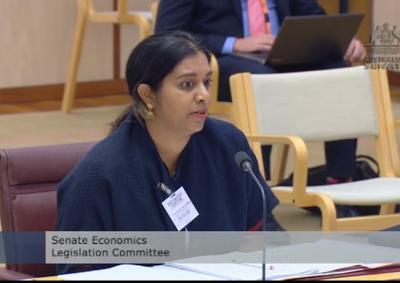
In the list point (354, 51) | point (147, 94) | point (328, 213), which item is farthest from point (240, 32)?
point (147, 94)

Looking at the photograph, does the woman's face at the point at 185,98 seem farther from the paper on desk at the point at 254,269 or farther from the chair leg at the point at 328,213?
the chair leg at the point at 328,213

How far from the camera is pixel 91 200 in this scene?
2480 millimetres

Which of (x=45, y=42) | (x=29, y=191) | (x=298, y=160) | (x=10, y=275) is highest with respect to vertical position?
(x=29, y=191)

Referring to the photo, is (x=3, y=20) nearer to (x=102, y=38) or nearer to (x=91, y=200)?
(x=102, y=38)

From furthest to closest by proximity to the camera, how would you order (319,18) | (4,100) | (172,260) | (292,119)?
(4,100) → (319,18) → (292,119) → (172,260)

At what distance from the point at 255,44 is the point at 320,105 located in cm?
79

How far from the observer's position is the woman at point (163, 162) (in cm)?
251

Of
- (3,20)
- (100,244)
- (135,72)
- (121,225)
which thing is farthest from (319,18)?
(3,20)

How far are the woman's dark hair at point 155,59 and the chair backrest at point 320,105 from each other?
1298 millimetres

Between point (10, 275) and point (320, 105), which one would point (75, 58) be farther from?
point (10, 275)

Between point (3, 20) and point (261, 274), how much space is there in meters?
5.66

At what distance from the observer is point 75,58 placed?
7371mm

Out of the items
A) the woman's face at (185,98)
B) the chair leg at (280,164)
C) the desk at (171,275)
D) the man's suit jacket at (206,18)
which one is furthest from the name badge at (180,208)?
the chair leg at (280,164)

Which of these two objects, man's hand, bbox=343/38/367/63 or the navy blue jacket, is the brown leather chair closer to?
the navy blue jacket
